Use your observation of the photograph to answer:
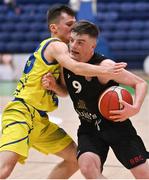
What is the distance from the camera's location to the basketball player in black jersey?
3391mm

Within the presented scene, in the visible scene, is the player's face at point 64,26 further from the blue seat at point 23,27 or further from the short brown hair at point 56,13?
the blue seat at point 23,27

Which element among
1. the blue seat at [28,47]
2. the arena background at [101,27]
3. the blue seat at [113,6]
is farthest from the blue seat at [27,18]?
the blue seat at [113,6]

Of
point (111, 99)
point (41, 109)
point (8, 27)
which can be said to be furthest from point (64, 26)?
point (8, 27)

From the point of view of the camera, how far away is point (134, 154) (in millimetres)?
3404

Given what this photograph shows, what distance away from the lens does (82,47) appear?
348cm

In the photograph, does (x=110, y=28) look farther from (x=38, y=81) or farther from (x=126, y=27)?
(x=38, y=81)

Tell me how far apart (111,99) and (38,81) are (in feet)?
2.13

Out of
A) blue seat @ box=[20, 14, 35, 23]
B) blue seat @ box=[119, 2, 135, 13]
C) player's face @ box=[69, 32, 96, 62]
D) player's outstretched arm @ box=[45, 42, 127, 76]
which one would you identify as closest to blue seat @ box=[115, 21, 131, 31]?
blue seat @ box=[119, 2, 135, 13]

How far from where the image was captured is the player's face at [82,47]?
136 inches

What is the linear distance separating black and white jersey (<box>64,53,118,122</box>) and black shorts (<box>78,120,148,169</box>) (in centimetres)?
9

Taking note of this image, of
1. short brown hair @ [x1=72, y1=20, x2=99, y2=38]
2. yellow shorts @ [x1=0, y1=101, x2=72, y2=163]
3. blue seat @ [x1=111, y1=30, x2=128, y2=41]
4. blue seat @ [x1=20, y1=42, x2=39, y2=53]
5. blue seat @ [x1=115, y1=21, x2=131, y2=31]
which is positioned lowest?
blue seat @ [x1=20, y1=42, x2=39, y2=53]

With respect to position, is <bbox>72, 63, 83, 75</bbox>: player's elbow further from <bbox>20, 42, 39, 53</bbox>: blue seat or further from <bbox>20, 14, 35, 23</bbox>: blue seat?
<bbox>20, 14, 35, 23</bbox>: blue seat

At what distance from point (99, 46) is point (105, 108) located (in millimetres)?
9328

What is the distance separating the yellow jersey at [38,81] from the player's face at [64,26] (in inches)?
6.4
